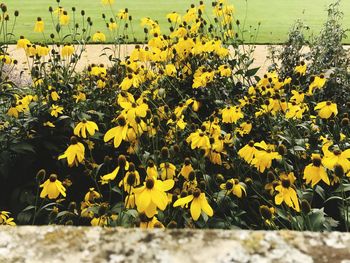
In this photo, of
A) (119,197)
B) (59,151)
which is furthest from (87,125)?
(59,151)

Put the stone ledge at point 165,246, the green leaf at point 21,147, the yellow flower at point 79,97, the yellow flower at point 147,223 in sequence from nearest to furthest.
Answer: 1. the stone ledge at point 165,246
2. the yellow flower at point 147,223
3. the green leaf at point 21,147
4. the yellow flower at point 79,97

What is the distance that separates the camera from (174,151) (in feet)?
7.64

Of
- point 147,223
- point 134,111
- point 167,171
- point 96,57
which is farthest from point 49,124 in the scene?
point 96,57

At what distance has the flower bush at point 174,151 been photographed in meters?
1.92

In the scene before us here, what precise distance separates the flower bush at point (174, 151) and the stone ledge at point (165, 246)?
712 mm

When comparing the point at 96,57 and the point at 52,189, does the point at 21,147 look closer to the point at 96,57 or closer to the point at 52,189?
the point at 52,189

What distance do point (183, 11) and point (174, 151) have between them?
40.2ft

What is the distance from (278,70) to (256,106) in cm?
286

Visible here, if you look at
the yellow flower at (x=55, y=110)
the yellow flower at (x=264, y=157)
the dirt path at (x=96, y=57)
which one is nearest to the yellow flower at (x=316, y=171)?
the yellow flower at (x=264, y=157)

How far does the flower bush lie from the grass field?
6.79 meters

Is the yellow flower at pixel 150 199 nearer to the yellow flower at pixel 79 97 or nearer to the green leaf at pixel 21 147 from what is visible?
the green leaf at pixel 21 147

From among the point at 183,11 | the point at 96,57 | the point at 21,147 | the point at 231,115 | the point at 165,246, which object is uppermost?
the point at 183,11

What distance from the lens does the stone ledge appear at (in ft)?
2.38

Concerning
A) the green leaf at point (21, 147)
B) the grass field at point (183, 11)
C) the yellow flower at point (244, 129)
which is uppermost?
the grass field at point (183, 11)
